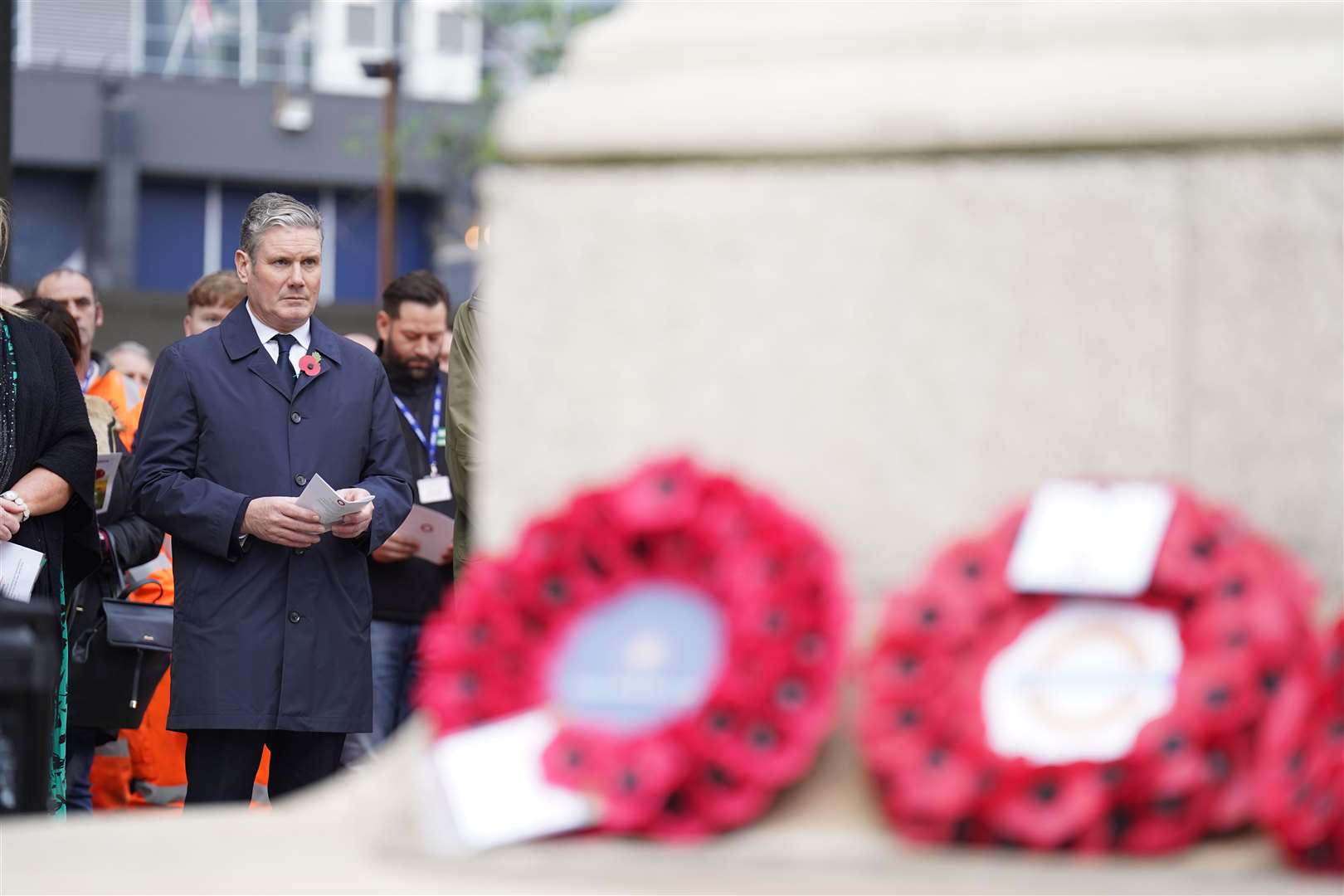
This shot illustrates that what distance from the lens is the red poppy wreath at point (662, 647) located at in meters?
2.51

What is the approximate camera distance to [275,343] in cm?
502

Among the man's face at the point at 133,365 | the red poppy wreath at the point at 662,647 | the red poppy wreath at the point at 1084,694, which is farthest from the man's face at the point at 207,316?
the red poppy wreath at the point at 1084,694

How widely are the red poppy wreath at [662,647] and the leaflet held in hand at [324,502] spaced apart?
1.92m

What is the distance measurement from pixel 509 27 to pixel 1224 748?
104ft

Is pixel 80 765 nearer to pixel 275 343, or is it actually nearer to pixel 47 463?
pixel 47 463

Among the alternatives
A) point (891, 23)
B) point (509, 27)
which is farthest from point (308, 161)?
point (891, 23)

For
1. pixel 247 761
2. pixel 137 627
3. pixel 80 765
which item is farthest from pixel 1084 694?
pixel 80 765

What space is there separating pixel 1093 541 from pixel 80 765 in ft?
15.3

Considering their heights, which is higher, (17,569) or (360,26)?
(360,26)

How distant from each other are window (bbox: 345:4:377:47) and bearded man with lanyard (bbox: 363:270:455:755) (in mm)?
29076

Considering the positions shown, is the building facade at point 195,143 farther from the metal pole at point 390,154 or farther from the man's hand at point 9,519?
the man's hand at point 9,519

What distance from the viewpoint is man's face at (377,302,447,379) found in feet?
22.1

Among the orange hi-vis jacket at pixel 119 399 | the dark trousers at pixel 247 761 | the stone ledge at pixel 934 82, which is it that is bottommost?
the dark trousers at pixel 247 761

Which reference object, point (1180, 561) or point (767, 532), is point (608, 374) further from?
point (1180, 561)
